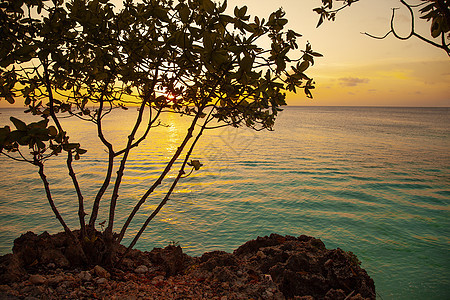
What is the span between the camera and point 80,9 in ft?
10.2

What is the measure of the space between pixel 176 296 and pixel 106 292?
0.90 metres

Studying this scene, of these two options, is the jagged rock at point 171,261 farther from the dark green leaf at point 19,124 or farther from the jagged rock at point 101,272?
the dark green leaf at point 19,124

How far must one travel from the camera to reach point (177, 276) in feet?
15.0

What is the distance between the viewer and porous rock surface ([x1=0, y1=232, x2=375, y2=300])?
3600 mm

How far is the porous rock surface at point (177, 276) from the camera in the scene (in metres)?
3.60

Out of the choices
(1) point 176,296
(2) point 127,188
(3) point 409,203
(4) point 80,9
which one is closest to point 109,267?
(1) point 176,296

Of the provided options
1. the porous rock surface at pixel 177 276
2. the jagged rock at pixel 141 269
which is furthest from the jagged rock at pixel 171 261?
the jagged rock at pixel 141 269

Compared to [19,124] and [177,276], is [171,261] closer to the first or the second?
[177,276]

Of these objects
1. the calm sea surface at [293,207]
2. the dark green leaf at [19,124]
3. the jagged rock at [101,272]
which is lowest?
the calm sea surface at [293,207]

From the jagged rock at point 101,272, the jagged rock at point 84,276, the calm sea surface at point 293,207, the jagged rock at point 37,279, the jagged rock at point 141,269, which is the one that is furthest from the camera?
the calm sea surface at point 293,207

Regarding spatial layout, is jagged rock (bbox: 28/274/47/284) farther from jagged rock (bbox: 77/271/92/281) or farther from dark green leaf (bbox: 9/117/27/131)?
dark green leaf (bbox: 9/117/27/131)

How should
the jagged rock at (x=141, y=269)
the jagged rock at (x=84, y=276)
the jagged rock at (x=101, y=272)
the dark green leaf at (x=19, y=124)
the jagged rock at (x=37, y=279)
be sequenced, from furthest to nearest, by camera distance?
the jagged rock at (x=141, y=269) < the jagged rock at (x=101, y=272) < the jagged rock at (x=84, y=276) < the jagged rock at (x=37, y=279) < the dark green leaf at (x=19, y=124)

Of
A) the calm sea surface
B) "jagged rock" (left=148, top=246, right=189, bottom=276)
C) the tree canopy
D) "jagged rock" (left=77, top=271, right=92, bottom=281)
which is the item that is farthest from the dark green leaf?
the calm sea surface

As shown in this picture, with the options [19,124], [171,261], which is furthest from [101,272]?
[19,124]
